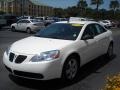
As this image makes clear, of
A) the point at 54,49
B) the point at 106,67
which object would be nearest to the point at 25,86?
the point at 54,49

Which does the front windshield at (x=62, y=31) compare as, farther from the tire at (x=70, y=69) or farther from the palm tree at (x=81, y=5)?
the palm tree at (x=81, y=5)

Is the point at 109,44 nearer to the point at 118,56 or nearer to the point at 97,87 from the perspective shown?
the point at 118,56

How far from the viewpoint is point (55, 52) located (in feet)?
21.2

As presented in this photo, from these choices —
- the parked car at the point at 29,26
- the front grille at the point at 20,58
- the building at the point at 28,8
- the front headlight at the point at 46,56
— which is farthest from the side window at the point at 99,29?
the building at the point at 28,8

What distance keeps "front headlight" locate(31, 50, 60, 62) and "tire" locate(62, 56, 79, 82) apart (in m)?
0.42

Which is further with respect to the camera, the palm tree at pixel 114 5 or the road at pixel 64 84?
the palm tree at pixel 114 5

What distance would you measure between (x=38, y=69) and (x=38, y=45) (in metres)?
0.77

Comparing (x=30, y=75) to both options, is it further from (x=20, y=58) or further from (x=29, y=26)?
(x=29, y=26)

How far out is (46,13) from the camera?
478 feet

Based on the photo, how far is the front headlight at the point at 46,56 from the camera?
630 centimetres

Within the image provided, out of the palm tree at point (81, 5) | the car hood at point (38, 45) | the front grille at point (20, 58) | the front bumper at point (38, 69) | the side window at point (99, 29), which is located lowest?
the front bumper at point (38, 69)

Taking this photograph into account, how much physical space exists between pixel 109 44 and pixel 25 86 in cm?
432

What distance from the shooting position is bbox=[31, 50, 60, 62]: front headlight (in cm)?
630

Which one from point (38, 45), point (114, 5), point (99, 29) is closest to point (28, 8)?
point (114, 5)
